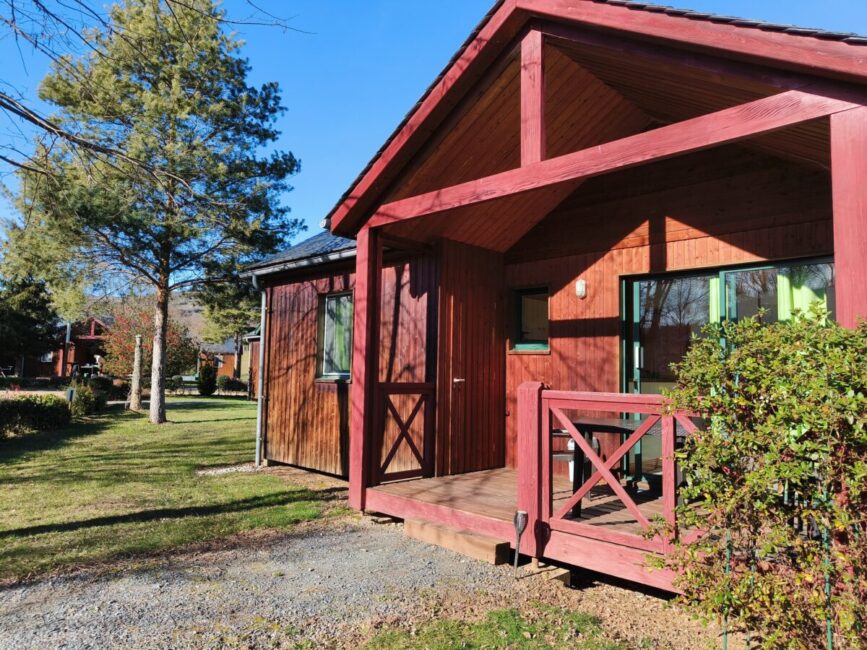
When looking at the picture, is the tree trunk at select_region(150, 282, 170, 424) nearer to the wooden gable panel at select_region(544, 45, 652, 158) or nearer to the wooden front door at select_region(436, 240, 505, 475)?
the wooden front door at select_region(436, 240, 505, 475)

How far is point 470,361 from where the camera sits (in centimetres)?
671

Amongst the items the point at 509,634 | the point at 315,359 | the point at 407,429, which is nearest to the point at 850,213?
the point at 509,634

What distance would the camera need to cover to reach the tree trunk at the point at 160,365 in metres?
16.5

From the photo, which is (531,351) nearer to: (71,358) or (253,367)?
(253,367)

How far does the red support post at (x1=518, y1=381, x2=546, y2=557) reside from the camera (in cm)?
426

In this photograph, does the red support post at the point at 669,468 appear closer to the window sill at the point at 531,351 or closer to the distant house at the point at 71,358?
the window sill at the point at 531,351

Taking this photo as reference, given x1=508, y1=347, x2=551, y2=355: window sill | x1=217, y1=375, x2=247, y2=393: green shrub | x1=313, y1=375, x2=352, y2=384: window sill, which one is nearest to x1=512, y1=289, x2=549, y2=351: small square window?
x1=508, y1=347, x2=551, y2=355: window sill

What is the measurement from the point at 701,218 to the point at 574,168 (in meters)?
2.18

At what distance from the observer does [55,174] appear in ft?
17.8

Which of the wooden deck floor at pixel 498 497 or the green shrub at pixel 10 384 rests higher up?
the wooden deck floor at pixel 498 497

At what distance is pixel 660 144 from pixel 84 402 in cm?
1891

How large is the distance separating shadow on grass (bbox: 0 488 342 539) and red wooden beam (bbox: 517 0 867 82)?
568 cm

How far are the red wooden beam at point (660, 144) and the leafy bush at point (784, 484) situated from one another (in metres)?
1.36

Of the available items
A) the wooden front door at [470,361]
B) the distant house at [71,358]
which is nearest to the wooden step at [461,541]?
the wooden front door at [470,361]
